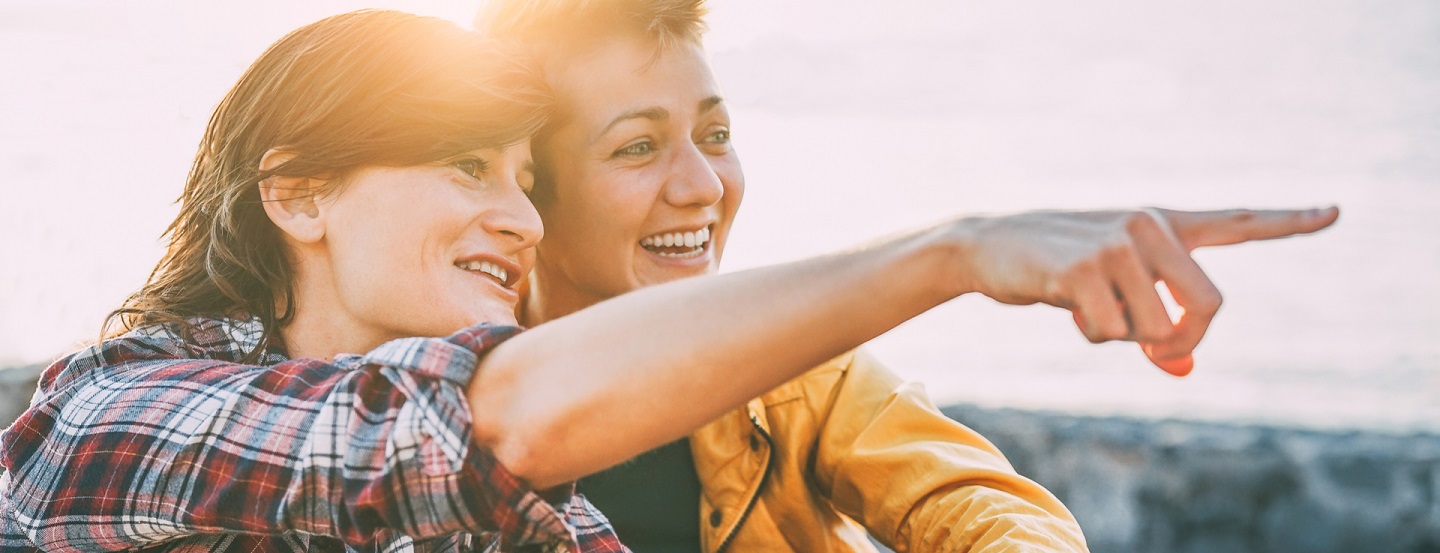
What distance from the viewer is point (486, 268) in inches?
67.7

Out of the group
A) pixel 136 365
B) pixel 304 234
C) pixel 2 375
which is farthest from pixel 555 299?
pixel 2 375

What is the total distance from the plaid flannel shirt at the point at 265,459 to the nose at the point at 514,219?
1.28 ft

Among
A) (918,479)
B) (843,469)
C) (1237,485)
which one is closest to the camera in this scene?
(918,479)

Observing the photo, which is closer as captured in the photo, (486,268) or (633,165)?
(486,268)

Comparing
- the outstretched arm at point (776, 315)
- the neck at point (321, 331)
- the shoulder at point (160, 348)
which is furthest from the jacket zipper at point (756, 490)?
the outstretched arm at point (776, 315)

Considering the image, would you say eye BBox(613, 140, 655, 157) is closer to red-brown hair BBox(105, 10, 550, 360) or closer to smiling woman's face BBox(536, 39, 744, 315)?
smiling woman's face BBox(536, 39, 744, 315)

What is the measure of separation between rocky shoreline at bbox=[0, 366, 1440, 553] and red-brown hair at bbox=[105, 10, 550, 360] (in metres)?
1.93

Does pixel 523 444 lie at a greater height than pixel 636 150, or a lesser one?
lesser

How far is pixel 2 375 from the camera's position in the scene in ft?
11.8

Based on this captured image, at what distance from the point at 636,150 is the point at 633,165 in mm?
34

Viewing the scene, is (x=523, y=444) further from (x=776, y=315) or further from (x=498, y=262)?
(x=498, y=262)

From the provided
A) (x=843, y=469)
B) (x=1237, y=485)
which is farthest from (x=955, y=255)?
(x=1237, y=485)

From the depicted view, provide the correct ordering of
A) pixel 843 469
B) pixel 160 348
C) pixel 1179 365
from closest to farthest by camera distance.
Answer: pixel 1179 365
pixel 160 348
pixel 843 469

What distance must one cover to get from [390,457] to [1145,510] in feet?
8.17
